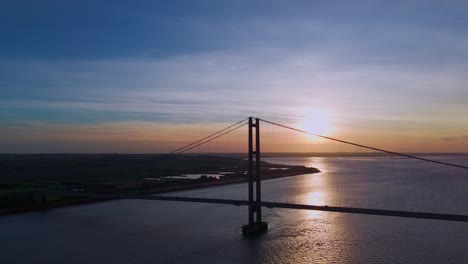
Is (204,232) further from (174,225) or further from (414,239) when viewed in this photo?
(414,239)

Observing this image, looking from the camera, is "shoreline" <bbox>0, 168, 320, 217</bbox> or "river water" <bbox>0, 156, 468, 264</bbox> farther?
"shoreline" <bbox>0, 168, 320, 217</bbox>

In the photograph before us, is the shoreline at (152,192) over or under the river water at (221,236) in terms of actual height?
over

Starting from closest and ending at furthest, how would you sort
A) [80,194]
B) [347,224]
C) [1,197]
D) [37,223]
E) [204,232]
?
[204,232] < [347,224] < [37,223] < [80,194] < [1,197]

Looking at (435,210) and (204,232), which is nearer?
(204,232)

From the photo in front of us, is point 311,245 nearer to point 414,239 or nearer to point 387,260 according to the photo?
point 387,260

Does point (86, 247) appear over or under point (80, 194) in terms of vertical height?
under

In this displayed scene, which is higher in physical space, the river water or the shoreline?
the shoreline

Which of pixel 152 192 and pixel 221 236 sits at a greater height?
pixel 152 192

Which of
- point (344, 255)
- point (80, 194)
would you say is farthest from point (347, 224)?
point (80, 194)

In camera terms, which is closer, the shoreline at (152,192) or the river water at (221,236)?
the river water at (221,236)

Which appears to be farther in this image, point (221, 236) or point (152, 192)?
point (152, 192)

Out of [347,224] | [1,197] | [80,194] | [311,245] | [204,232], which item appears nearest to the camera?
[311,245]
